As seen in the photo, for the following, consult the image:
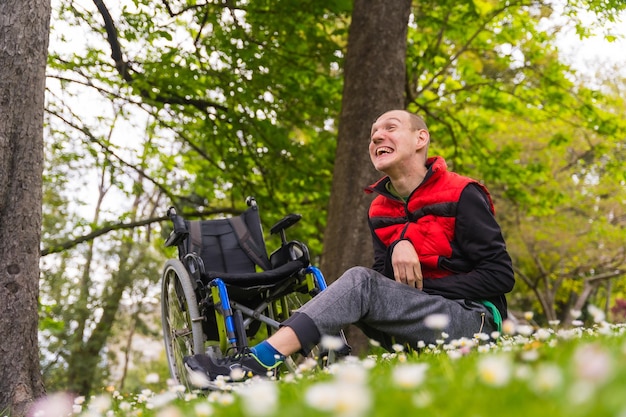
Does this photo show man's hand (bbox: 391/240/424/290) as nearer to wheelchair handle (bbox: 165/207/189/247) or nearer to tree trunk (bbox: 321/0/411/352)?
wheelchair handle (bbox: 165/207/189/247)

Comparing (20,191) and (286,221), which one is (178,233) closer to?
(286,221)

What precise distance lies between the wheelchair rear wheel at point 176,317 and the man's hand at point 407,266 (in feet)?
4.08

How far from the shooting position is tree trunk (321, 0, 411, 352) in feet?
19.5

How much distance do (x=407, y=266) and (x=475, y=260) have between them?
39 centimetres

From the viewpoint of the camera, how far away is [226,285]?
13.4 ft

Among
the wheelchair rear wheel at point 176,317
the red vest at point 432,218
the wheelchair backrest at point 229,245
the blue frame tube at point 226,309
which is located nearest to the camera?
the red vest at point 432,218

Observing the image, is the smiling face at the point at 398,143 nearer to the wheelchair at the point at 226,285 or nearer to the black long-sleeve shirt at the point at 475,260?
the black long-sleeve shirt at the point at 475,260

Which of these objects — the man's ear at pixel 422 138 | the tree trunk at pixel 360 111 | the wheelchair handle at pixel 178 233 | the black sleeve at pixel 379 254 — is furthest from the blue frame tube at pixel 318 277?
the tree trunk at pixel 360 111

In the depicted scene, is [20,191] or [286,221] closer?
[20,191]

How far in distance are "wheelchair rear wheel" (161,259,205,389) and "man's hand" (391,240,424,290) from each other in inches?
48.9

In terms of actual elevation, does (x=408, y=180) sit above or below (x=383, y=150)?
below

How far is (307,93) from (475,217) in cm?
495

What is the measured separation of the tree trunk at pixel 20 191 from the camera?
12.4 ft

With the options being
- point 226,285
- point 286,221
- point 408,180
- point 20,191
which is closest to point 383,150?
point 408,180
